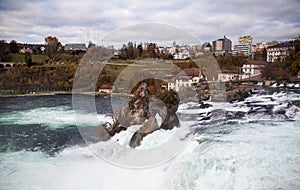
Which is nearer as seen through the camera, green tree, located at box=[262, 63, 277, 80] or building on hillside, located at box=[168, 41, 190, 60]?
building on hillside, located at box=[168, 41, 190, 60]

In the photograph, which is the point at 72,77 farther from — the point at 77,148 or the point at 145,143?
the point at 145,143

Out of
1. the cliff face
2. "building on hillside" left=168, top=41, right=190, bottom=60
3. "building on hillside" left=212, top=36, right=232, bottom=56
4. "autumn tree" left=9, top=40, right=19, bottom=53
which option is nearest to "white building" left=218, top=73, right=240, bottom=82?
"building on hillside" left=212, top=36, right=232, bottom=56

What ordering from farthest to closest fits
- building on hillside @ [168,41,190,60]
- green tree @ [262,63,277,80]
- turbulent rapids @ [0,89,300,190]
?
green tree @ [262,63,277,80] → building on hillside @ [168,41,190,60] → turbulent rapids @ [0,89,300,190]

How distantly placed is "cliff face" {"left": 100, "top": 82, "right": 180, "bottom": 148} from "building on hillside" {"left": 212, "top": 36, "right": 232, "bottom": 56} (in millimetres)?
2631

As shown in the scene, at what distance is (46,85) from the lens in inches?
414

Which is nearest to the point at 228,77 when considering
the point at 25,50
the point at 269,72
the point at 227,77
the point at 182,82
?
the point at 227,77

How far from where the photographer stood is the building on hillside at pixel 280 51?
599 cm

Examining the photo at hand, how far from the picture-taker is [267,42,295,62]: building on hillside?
599 cm

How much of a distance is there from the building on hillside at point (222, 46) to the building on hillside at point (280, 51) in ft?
3.54

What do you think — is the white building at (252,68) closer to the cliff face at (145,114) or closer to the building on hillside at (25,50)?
the cliff face at (145,114)

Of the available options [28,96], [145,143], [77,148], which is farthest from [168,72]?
[28,96]

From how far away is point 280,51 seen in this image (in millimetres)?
6379

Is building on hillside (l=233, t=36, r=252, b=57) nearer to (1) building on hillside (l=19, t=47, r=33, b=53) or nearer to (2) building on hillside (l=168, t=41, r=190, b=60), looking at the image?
(2) building on hillside (l=168, t=41, r=190, b=60)

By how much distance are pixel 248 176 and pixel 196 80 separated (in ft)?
9.20
